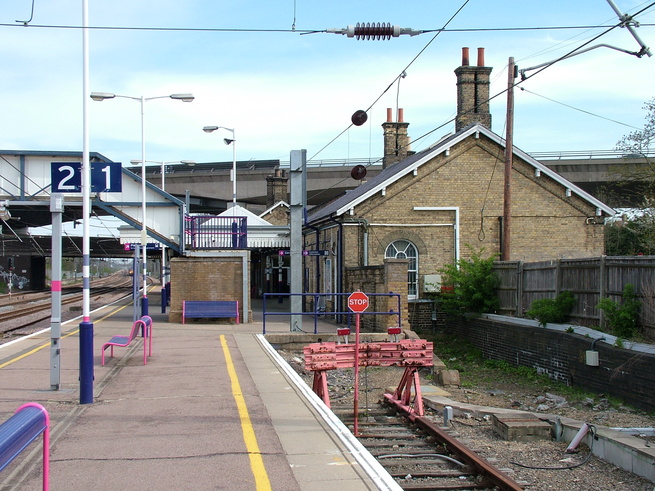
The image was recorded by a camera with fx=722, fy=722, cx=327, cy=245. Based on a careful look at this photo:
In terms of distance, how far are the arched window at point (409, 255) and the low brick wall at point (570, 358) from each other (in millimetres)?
3094

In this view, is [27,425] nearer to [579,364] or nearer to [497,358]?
[579,364]

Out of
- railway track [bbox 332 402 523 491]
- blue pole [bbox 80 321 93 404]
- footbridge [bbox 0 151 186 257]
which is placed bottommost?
railway track [bbox 332 402 523 491]

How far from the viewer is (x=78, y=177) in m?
11.2

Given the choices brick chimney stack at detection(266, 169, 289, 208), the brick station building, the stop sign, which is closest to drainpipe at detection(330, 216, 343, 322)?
the brick station building

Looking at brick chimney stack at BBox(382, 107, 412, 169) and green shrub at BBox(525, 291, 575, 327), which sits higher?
brick chimney stack at BBox(382, 107, 412, 169)

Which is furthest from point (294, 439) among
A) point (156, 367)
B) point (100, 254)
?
point (100, 254)

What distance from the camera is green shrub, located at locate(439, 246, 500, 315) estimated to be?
2308 cm

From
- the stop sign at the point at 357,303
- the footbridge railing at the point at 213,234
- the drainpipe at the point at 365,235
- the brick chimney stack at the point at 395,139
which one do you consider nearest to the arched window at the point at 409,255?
the drainpipe at the point at 365,235

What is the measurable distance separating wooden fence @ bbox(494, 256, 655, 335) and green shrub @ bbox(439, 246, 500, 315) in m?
0.30

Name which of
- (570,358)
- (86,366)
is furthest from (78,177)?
(570,358)

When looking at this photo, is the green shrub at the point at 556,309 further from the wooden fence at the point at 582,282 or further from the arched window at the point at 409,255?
the arched window at the point at 409,255

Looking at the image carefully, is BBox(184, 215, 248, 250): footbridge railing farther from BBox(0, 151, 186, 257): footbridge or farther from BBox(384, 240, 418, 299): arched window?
BBox(384, 240, 418, 299): arched window

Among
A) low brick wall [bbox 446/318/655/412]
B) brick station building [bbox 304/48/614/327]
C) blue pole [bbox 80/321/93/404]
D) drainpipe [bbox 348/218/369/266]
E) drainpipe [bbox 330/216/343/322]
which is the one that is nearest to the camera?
blue pole [bbox 80/321/93/404]

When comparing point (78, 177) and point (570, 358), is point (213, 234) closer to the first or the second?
point (570, 358)
